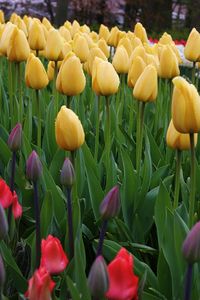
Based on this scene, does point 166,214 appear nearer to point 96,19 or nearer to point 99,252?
point 99,252

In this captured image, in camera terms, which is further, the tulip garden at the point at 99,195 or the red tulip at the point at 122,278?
the tulip garden at the point at 99,195

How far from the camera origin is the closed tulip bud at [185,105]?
1.44 meters

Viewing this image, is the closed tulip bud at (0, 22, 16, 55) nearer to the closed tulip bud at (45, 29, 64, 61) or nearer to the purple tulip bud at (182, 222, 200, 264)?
the closed tulip bud at (45, 29, 64, 61)

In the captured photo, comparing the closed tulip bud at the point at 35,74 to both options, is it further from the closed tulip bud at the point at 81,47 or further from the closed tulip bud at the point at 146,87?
the closed tulip bud at the point at 81,47

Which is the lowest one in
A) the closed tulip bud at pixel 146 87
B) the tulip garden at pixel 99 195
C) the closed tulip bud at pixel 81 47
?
the tulip garden at pixel 99 195

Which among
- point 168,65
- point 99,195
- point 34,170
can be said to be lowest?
point 99,195

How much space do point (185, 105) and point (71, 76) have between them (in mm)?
677

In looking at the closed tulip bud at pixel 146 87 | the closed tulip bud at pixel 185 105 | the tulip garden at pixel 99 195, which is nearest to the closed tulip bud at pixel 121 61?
the tulip garden at pixel 99 195

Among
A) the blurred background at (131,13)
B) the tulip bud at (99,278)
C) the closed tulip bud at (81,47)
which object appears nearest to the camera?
the tulip bud at (99,278)

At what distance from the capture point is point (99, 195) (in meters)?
1.91

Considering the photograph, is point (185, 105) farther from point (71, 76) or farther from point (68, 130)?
point (71, 76)

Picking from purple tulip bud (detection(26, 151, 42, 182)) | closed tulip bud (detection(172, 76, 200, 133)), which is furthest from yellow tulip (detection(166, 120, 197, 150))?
purple tulip bud (detection(26, 151, 42, 182))

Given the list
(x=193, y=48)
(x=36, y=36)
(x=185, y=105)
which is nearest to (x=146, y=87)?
(x=185, y=105)

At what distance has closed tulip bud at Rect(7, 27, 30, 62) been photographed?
8.21ft
